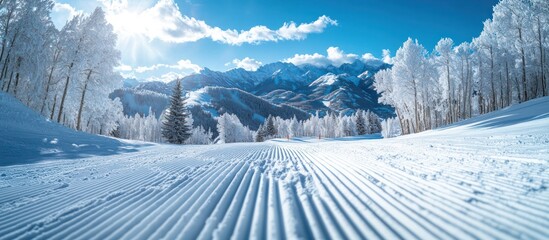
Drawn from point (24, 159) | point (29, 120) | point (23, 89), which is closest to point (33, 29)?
point (23, 89)

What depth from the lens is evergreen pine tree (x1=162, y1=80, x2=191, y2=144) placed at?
3381cm

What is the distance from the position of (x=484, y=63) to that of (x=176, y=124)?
141 feet

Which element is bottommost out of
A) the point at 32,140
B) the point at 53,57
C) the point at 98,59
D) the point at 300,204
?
the point at 300,204

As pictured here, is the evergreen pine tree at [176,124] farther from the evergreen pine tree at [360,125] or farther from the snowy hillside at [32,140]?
the evergreen pine tree at [360,125]

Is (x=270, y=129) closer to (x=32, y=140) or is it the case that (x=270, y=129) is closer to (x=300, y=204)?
(x=32, y=140)

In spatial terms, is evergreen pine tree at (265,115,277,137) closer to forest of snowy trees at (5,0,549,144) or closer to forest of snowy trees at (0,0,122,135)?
forest of snowy trees at (5,0,549,144)

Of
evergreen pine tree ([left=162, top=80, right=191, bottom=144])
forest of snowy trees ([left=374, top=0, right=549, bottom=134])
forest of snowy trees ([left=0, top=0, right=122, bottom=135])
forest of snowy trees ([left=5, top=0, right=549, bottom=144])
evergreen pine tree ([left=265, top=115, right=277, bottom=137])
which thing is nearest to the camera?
forest of snowy trees ([left=0, top=0, right=122, bottom=135])

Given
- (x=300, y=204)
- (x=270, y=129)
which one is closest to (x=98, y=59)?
(x=300, y=204)

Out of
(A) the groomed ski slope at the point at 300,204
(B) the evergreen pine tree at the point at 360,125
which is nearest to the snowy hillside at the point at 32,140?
(A) the groomed ski slope at the point at 300,204

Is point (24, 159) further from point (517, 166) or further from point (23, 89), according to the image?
point (23, 89)

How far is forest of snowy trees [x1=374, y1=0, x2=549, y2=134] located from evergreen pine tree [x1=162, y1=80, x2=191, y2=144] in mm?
28820

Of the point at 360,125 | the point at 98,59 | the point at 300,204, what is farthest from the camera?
the point at 360,125

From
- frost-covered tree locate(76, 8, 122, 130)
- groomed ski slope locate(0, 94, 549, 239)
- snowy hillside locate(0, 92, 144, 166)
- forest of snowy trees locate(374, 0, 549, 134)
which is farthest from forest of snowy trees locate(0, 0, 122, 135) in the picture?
forest of snowy trees locate(374, 0, 549, 134)

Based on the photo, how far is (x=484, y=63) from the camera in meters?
32.8
